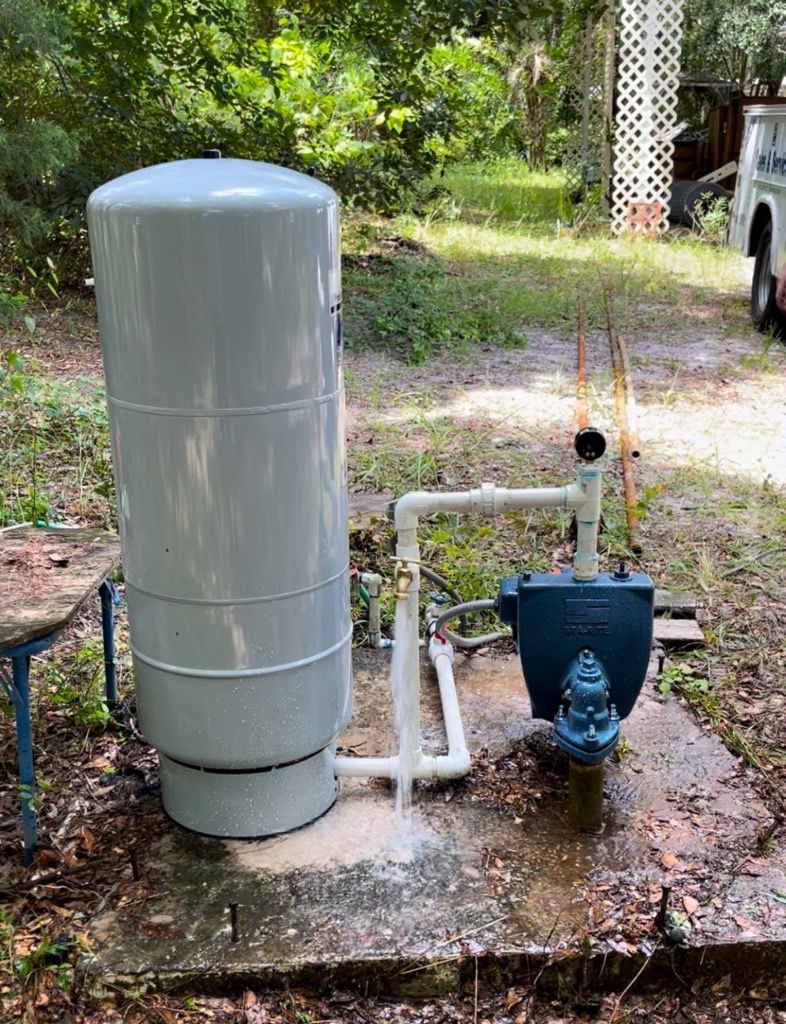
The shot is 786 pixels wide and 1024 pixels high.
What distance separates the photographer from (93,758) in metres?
2.94

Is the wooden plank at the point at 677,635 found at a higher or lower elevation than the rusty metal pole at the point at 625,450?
lower

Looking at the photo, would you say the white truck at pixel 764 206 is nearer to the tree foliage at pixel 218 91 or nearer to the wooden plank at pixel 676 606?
the tree foliage at pixel 218 91

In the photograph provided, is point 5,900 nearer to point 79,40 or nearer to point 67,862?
point 67,862

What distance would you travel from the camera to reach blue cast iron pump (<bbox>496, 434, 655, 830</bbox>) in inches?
101

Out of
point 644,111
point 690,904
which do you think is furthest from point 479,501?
point 644,111

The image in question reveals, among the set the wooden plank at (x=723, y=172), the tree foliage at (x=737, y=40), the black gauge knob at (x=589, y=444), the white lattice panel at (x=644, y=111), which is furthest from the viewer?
the tree foliage at (x=737, y=40)

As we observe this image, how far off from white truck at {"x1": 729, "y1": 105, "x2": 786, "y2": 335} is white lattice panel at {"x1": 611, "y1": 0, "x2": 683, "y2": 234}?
11.6 feet

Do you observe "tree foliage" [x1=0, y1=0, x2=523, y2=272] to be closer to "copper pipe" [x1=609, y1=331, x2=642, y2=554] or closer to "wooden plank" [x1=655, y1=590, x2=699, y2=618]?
"copper pipe" [x1=609, y1=331, x2=642, y2=554]

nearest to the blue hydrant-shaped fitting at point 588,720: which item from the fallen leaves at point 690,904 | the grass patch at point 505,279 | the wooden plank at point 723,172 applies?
the fallen leaves at point 690,904

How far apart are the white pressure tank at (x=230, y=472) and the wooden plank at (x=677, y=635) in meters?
1.45

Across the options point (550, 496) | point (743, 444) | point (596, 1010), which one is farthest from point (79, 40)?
point (596, 1010)

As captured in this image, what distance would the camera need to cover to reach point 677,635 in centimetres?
365

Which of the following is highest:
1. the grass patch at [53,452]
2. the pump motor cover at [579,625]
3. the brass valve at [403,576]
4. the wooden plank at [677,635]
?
the brass valve at [403,576]

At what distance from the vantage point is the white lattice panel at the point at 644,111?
1257 centimetres
